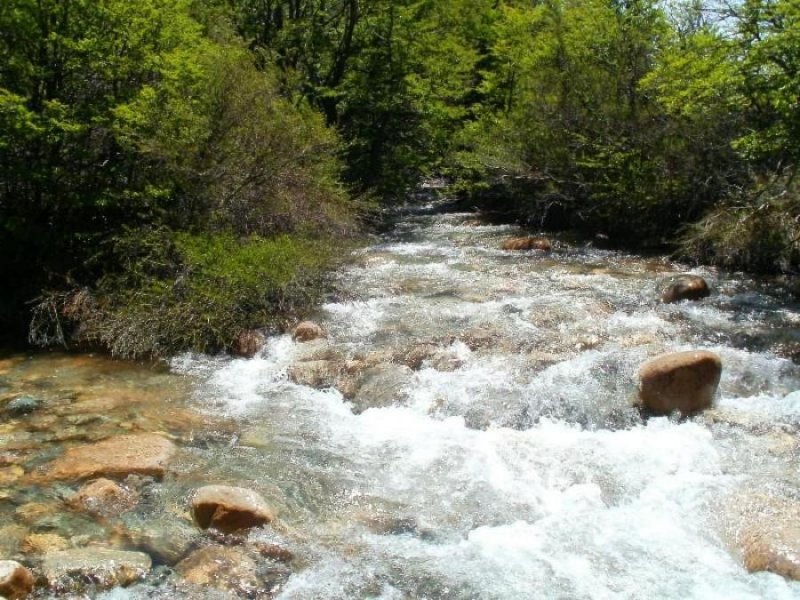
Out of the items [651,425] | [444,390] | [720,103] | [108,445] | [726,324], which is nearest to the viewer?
[108,445]

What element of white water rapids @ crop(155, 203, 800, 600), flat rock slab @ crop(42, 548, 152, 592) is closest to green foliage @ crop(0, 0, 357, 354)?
white water rapids @ crop(155, 203, 800, 600)

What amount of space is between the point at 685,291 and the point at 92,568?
30.4 ft

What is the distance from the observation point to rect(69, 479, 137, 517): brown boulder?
227 inches

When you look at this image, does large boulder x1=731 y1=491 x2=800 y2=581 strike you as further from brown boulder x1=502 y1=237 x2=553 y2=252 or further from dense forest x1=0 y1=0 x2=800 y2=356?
brown boulder x1=502 y1=237 x2=553 y2=252

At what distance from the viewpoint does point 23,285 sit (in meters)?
10.8

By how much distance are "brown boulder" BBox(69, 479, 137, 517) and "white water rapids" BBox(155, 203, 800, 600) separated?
2.69 ft

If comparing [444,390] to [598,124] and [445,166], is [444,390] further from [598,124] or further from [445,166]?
[445,166]

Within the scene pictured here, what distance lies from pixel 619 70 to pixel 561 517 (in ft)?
43.4

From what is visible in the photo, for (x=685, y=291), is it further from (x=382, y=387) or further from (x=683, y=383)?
(x=382, y=387)

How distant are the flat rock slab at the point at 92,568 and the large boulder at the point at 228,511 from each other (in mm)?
539

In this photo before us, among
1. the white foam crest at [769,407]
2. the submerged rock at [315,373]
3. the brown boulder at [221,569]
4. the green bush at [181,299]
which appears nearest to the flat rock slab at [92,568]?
the brown boulder at [221,569]

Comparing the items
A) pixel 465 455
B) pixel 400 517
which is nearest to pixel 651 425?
pixel 465 455

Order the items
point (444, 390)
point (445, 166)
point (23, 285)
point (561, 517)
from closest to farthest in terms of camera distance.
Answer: point (561, 517) < point (444, 390) < point (23, 285) < point (445, 166)

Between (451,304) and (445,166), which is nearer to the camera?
(451,304)
